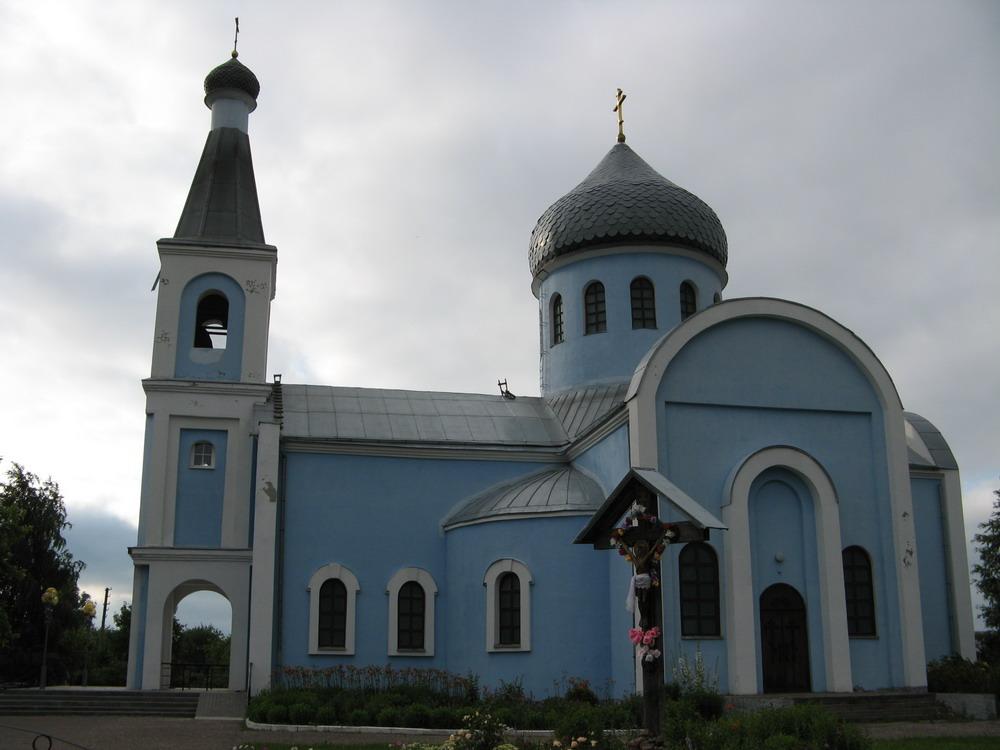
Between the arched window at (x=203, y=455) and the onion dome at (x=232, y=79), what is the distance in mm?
8579

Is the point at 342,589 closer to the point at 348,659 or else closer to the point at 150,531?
the point at 348,659

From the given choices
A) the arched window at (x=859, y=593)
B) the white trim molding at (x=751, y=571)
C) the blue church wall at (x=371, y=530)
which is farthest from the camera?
the blue church wall at (x=371, y=530)

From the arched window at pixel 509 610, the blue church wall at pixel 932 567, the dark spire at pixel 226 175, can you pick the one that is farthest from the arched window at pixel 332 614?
the blue church wall at pixel 932 567

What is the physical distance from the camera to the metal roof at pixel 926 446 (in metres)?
20.8

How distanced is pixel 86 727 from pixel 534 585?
24.7 ft

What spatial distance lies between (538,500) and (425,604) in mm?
3383

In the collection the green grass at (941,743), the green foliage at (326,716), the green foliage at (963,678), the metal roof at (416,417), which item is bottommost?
the green grass at (941,743)

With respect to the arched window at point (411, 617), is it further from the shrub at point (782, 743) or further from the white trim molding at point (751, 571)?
the shrub at point (782, 743)

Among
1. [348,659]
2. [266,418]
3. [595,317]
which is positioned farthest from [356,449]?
[595,317]

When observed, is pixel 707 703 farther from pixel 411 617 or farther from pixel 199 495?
pixel 199 495

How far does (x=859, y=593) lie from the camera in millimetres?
17641

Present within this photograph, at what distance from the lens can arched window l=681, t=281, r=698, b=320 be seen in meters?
23.0

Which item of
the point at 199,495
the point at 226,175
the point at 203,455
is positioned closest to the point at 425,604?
the point at 199,495

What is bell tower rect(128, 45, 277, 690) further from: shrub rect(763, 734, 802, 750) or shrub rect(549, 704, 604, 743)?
shrub rect(763, 734, 802, 750)
